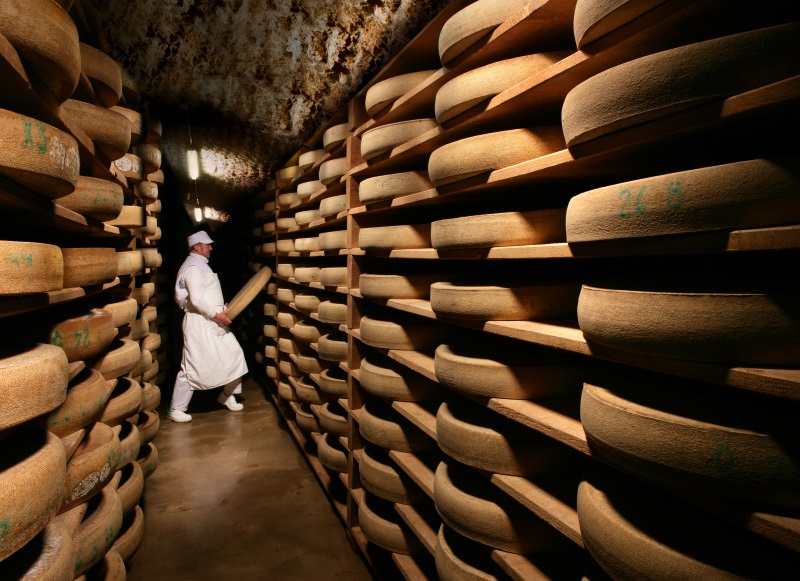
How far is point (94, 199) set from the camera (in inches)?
80.9

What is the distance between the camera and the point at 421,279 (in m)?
2.31

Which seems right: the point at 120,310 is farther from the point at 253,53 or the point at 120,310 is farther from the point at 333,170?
the point at 253,53

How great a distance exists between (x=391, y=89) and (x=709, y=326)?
1.82 meters

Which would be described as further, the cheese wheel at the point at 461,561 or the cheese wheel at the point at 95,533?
the cheese wheel at the point at 95,533

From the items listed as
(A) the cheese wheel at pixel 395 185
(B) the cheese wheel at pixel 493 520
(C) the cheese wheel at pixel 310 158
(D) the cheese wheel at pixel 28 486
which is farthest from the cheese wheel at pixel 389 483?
(C) the cheese wheel at pixel 310 158

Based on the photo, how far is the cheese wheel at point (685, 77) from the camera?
0.81 metres

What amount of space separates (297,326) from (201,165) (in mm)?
2557

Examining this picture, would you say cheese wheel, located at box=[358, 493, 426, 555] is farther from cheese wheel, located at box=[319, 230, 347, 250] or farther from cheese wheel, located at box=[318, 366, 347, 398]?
cheese wheel, located at box=[319, 230, 347, 250]

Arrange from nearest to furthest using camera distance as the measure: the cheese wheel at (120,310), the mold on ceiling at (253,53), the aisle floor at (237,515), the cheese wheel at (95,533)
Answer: the cheese wheel at (95,533), the mold on ceiling at (253,53), the cheese wheel at (120,310), the aisle floor at (237,515)

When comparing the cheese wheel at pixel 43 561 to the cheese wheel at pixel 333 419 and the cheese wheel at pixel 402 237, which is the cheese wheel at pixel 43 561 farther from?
the cheese wheel at pixel 333 419

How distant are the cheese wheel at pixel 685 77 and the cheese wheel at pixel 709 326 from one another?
36cm

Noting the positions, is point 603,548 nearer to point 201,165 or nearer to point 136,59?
point 136,59

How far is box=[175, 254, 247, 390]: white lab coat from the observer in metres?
5.27

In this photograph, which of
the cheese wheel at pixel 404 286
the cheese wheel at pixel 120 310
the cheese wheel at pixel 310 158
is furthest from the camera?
the cheese wheel at pixel 310 158
